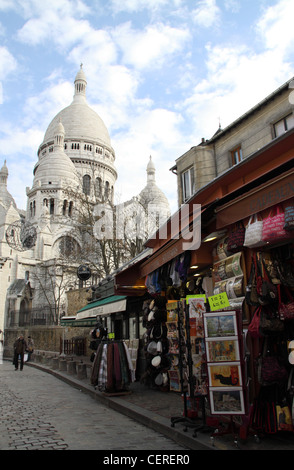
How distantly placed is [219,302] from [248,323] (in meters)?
0.58

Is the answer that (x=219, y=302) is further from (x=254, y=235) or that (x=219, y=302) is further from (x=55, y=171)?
(x=55, y=171)

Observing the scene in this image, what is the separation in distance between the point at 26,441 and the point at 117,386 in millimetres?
3699

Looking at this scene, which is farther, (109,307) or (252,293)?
(109,307)

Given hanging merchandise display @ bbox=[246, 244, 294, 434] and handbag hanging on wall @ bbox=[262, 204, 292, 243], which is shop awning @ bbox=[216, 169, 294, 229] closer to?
handbag hanging on wall @ bbox=[262, 204, 292, 243]

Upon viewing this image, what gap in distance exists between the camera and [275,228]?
4.34 metres

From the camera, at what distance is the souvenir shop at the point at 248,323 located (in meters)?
4.26

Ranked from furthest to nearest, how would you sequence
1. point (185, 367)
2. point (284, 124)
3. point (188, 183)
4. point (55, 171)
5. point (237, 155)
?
point (55, 171), point (188, 183), point (237, 155), point (284, 124), point (185, 367)

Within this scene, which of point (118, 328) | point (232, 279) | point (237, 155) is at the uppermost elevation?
point (237, 155)

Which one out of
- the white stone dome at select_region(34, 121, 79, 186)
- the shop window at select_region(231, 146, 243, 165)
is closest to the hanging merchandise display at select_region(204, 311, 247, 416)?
the shop window at select_region(231, 146, 243, 165)

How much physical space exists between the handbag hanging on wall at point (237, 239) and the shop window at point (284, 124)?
6.90m

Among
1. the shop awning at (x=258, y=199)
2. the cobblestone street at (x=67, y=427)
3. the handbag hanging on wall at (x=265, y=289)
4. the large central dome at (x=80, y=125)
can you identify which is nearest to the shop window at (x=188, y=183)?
the cobblestone street at (x=67, y=427)

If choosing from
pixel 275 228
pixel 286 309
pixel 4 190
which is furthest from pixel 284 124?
pixel 4 190

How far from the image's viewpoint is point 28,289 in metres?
48.5

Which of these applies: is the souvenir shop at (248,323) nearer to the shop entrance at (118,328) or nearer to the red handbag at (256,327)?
→ the red handbag at (256,327)
